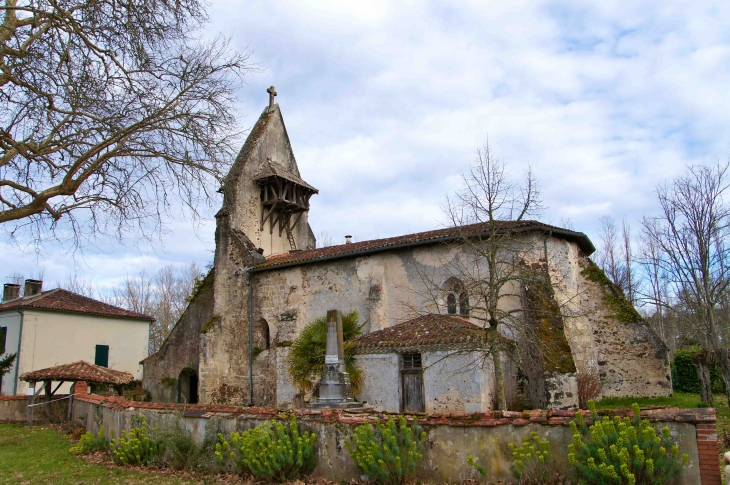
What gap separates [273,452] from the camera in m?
7.91

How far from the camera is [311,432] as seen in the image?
8242 millimetres

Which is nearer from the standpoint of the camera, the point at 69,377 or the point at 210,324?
the point at 69,377

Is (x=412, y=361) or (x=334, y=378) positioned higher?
(x=412, y=361)

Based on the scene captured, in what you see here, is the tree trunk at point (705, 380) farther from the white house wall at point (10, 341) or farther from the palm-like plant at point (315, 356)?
the white house wall at point (10, 341)

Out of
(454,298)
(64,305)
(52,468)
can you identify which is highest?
(64,305)

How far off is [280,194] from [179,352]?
782 cm

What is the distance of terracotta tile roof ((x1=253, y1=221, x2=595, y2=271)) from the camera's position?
1565 centimetres

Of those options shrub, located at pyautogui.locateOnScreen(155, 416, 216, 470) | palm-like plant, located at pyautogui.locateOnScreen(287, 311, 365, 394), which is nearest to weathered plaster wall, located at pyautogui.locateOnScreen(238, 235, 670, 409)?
palm-like plant, located at pyautogui.locateOnScreen(287, 311, 365, 394)

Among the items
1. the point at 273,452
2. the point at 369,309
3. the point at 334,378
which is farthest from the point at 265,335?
the point at 273,452

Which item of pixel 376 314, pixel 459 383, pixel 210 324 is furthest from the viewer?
pixel 210 324

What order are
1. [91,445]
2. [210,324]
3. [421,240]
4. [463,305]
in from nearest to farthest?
[91,445], [463,305], [421,240], [210,324]

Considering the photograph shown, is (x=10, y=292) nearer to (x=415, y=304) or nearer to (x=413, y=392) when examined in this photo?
(x=415, y=304)

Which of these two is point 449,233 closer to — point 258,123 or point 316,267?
point 316,267

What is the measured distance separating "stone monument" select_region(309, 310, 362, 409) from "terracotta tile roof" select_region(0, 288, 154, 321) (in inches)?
712
